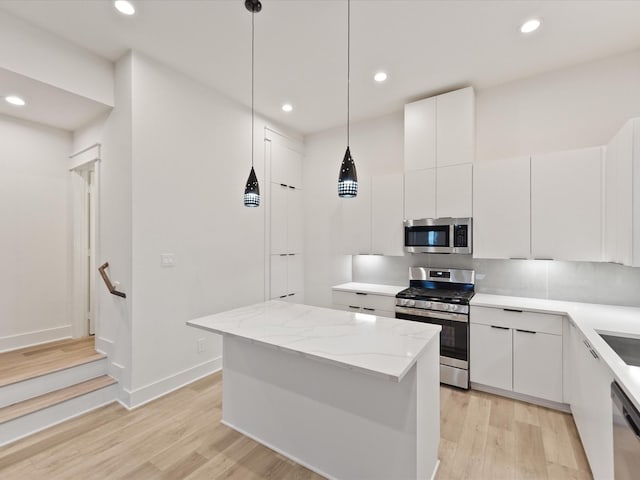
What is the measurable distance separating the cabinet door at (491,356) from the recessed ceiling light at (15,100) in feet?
15.6

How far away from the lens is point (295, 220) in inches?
185

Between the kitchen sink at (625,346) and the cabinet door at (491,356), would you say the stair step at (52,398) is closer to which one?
the cabinet door at (491,356)

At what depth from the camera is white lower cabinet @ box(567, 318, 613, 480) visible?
1553 mm

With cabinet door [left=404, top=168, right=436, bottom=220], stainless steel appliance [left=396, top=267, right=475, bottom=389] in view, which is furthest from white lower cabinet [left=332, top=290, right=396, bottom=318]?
cabinet door [left=404, top=168, right=436, bottom=220]

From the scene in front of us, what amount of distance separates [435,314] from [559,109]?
7.91 ft

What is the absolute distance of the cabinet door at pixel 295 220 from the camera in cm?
457

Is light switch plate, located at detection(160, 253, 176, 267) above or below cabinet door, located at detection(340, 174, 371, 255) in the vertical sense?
below

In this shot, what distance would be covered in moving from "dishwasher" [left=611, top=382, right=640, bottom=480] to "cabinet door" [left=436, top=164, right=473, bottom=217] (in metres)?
2.05

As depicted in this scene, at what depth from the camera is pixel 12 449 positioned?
2154 millimetres

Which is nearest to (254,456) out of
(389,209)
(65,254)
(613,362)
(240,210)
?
(613,362)

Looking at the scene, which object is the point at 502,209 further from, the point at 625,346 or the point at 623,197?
the point at 625,346

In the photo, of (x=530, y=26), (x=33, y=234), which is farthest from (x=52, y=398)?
(x=530, y=26)

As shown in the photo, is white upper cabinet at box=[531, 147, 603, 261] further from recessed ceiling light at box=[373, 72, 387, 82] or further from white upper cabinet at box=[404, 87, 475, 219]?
recessed ceiling light at box=[373, 72, 387, 82]

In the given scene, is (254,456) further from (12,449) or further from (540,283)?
(540,283)
